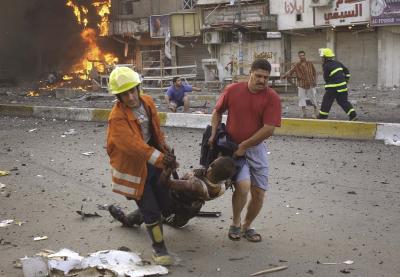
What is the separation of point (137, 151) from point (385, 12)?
19916 millimetres

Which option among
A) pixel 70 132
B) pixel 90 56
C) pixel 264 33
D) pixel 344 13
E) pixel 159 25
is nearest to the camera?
pixel 70 132

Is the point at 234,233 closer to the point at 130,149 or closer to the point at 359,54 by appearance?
the point at 130,149

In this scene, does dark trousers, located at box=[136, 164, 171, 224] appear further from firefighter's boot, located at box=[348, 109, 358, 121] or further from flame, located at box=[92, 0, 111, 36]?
flame, located at box=[92, 0, 111, 36]

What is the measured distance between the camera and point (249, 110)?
14.7 ft

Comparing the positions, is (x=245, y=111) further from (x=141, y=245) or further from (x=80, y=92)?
(x=80, y=92)

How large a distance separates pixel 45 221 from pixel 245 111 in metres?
2.54

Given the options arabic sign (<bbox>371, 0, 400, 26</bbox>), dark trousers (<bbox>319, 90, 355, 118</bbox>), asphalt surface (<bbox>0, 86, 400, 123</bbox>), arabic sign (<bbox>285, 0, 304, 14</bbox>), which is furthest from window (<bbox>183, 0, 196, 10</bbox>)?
dark trousers (<bbox>319, 90, 355, 118</bbox>)

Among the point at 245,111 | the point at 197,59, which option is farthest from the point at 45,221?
the point at 197,59

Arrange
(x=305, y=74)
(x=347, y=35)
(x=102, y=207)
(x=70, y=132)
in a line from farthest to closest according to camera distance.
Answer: (x=347, y=35), (x=305, y=74), (x=70, y=132), (x=102, y=207)

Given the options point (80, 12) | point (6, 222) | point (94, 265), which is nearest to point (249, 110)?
point (94, 265)

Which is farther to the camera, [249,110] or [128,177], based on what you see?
[249,110]

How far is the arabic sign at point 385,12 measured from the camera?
2105 centimetres

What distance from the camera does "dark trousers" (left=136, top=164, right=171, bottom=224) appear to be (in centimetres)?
432

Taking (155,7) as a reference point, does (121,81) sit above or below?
below
